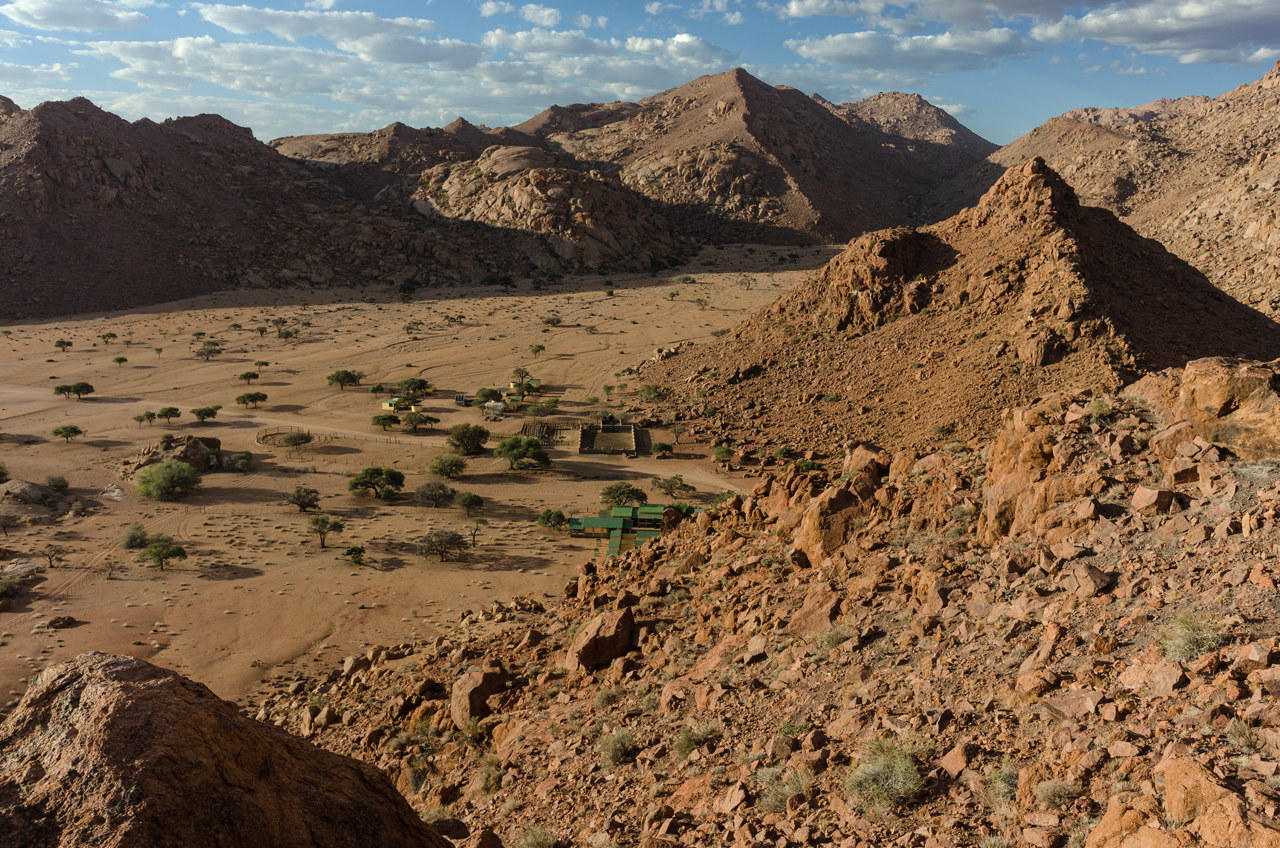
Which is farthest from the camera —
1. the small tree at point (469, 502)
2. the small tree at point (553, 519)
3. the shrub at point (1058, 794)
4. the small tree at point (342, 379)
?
the small tree at point (342, 379)

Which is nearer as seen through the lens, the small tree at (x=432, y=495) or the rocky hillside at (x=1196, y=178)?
the small tree at (x=432, y=495)

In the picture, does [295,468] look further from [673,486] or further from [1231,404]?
[1231,404]

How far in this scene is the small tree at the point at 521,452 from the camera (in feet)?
123

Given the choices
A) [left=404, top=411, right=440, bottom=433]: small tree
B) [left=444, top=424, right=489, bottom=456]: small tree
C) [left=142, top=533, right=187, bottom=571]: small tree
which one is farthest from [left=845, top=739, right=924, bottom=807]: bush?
[left=404, top=411, right=440, bottom=433]: small tree

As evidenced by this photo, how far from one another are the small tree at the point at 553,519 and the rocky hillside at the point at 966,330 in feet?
36.4

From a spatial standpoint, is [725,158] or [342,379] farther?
[725,158]

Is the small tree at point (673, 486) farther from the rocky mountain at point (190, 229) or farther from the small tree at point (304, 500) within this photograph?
the rocky mountain at point (190, 229)

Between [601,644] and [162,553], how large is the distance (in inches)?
810

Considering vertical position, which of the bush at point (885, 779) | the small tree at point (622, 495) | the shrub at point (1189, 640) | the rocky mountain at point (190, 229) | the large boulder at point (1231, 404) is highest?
the rocky mountain at point (190, 229)

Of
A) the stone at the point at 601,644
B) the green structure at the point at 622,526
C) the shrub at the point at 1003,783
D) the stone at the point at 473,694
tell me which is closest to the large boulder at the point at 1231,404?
the shrub at the point at 1003,783

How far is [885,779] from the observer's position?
7043mm

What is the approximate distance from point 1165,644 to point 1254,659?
2.83ft

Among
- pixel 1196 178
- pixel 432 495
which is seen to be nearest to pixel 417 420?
pixel 432 495

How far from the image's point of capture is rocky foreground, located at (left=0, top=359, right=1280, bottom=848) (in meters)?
5.61
